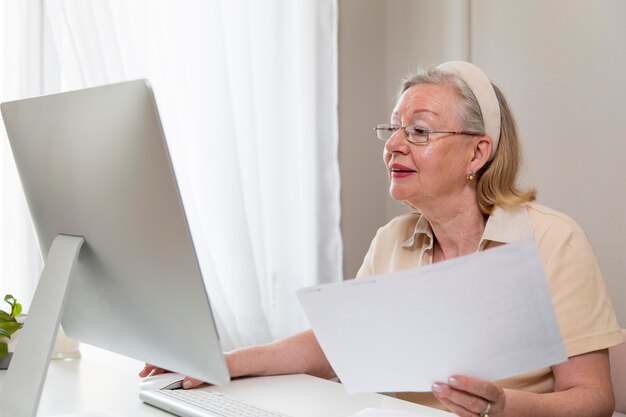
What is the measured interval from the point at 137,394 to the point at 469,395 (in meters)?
0.66

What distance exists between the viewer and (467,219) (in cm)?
176

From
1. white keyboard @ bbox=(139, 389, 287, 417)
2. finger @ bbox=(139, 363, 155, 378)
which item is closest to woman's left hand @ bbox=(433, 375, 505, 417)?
white keyboard @ bbox=(139, 389, 287, 417)

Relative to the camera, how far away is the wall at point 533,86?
2525mm

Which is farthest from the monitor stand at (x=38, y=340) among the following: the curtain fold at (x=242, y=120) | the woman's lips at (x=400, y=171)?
the curtain fold at (x=242, y=120)

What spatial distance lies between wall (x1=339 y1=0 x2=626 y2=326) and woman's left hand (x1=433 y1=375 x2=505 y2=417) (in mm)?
1214

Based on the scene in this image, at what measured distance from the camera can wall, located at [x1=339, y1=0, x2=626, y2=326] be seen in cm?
253

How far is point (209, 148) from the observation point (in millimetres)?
2885

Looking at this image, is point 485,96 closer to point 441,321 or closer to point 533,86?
point 441,321

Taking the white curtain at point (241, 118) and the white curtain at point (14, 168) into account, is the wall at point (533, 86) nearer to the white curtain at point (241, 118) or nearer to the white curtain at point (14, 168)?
the white curtain at point (241, 118)

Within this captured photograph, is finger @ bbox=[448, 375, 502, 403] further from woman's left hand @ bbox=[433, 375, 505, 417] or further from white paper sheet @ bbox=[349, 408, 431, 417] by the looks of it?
white paper sheet @ bbox=[349, 408, 431, 417]

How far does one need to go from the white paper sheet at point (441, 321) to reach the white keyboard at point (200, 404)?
26cm

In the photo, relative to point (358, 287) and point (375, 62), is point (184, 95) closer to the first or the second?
point (375, 62)

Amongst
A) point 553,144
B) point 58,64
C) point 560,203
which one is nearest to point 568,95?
point 553,144

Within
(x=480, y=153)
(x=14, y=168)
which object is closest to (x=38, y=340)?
(x=480, y=153)
